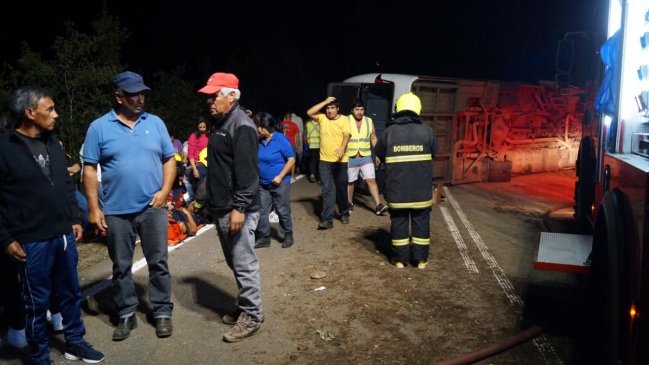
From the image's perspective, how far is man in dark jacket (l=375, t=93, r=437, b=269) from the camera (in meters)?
6.04

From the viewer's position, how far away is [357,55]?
30.9 m

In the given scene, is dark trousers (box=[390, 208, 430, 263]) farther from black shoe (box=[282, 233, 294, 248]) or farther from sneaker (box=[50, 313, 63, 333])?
sneaker (box=[50, 313, 63, 333])

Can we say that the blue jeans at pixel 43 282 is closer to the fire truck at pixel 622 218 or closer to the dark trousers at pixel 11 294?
the dark trousers at pixel 11 294

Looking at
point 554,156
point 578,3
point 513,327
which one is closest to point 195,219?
point 513,327

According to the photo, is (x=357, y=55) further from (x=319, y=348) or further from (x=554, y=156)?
(x=319, y=348)

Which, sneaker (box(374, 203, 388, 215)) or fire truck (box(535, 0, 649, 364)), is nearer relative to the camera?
fire truck (box(535, 0, 649, 364))

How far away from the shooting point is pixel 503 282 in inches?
231

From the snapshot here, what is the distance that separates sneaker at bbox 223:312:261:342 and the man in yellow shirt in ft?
12.2

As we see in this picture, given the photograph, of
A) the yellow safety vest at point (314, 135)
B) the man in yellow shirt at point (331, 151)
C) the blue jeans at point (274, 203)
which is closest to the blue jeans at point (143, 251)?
the blue jeans at point (274, 203)

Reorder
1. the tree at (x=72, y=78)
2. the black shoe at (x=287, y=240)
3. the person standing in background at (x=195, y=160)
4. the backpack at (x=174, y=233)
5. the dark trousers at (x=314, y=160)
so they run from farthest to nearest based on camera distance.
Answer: the dark trousers at (x=314, y=160)
the person standing in background at (x=195, y=160)
the tree at (x=72, y=78)
the backpack at (x=174, y=233)
the black shoe at (x=287, y=240)

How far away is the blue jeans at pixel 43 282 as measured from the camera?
12.1ft

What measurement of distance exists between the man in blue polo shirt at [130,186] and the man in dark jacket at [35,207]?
1.25ft

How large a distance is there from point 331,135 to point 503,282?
3382 mm

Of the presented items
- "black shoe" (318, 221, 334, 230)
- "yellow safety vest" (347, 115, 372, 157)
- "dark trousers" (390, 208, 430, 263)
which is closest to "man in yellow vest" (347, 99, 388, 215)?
"yellow safety vest" (347, 115, 372, 157)
